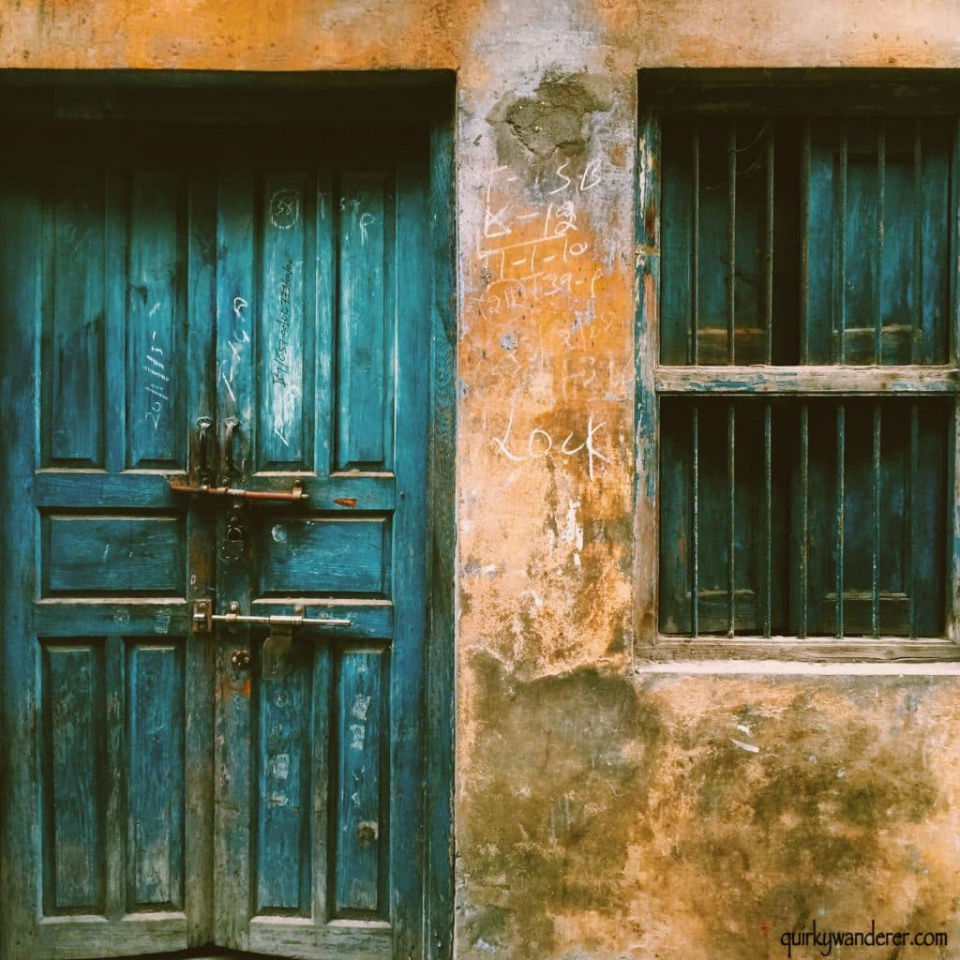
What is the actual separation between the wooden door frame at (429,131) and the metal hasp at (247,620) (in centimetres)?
35

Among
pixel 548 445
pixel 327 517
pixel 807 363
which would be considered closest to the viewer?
pixel 548 445

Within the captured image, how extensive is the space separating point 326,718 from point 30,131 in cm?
210

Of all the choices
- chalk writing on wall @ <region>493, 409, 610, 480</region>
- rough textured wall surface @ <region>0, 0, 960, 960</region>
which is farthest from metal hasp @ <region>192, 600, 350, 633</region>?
chalk writing on wall @ <region>493, 409, 610, 480</region>

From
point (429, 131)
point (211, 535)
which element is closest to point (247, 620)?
point (211, 535)

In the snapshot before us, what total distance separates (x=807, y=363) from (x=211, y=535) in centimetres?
196

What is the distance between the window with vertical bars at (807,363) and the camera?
3016 mm

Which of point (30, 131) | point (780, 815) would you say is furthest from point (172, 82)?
point (780, 815)

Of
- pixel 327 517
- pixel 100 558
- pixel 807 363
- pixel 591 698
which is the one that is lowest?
pixel 591 698

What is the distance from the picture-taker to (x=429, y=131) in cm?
304

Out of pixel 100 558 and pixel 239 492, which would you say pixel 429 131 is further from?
pixel 100 558

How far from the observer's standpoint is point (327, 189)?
3125 mm

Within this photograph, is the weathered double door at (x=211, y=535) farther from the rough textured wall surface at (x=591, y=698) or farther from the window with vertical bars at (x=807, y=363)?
the window with vertical bars at (x=807, y=363)

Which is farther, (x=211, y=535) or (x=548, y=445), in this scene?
(x=211, y=535)

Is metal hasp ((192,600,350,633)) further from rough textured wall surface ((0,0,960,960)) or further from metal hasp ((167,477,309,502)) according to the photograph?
rough textured wall surface ((0,0,960,960))
